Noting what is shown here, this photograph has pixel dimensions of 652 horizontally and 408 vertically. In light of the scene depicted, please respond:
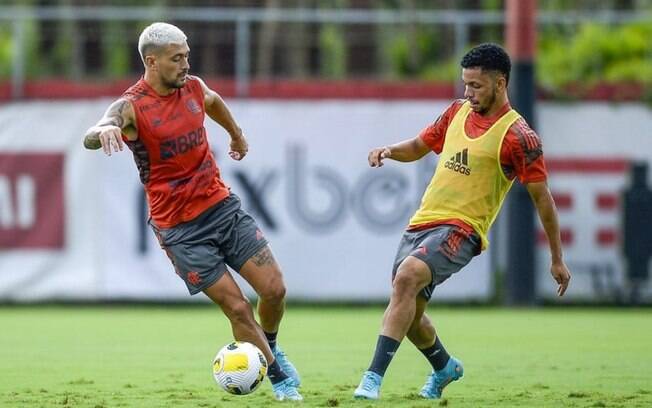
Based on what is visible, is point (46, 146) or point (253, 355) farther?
point (46, 146)

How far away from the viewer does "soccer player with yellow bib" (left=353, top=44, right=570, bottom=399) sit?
9.09 metres

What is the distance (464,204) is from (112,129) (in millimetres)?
2407

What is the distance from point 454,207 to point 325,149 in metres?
10.6

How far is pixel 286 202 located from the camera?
19766 millimetres

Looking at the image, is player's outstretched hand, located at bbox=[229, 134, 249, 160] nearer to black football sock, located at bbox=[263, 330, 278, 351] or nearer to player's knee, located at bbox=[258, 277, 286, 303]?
player's knee, located at bbox=[258, 277, 286, 303]

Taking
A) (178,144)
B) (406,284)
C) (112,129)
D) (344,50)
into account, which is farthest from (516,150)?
(344,50)

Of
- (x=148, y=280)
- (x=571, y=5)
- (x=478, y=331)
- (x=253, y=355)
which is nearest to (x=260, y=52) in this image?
(x=148, y=280)

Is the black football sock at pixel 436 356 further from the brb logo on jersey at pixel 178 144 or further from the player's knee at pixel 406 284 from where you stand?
the brb logo on jersey at pixel 178 144

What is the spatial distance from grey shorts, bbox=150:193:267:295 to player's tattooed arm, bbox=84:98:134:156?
2.56ft

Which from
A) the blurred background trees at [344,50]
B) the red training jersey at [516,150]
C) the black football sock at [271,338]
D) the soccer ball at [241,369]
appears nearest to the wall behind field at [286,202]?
the blurred background trees at [344,50]

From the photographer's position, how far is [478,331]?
15961 mm

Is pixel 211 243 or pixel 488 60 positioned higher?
pixel 488 60

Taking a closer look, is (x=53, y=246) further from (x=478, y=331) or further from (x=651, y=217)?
(x=651, y=217)

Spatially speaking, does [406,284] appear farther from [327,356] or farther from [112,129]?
[327,356]
